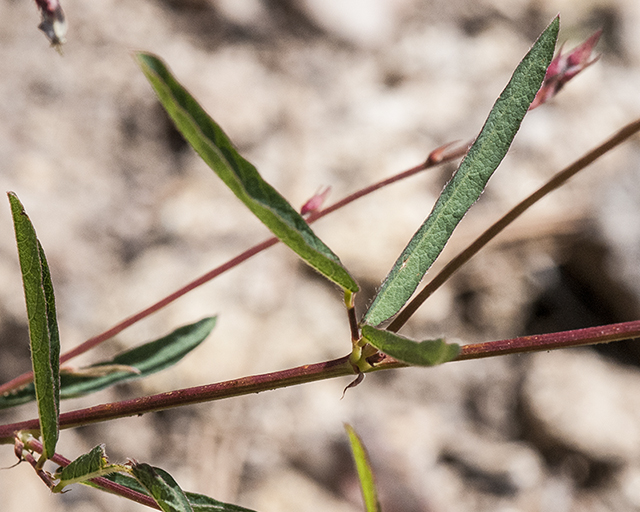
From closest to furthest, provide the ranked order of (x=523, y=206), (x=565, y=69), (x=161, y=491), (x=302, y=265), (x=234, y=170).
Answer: (x=234, y=170) → (x=161, y=491) → (x=523, y=206) → (x=565, y=69) → (x=302, y=265)

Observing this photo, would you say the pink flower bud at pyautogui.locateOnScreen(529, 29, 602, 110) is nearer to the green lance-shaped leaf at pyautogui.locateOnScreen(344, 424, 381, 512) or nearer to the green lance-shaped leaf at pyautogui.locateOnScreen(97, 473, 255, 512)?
the green lance-shaped leaf at pyautogui.locateOnScreen(344, 424, 381, 512)

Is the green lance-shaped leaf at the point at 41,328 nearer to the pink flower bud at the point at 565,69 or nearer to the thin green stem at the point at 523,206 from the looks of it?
the thin green stem at the point at 523,206

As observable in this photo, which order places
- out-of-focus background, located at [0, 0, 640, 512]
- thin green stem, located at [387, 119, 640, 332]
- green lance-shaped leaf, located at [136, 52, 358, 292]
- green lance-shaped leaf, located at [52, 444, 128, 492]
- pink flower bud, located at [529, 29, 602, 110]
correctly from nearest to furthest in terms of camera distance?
green lance-shaped leaf, located at [136, 52, 358, 292] → green lance-shaped leaf, located at [52, 444, 128, 492] → thin green stem, located at [387, 119, 640, 332] → pink flower bud, located at [529, 29, 602, 110] → out-of-focus background, located at [0, 0, 640, 512]

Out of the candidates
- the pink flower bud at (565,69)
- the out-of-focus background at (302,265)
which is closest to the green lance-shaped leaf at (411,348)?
the pink flower bud at (565,69)

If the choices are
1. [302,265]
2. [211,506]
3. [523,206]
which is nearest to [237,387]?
[211,506]

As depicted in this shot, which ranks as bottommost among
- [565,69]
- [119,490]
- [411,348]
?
[119,490]

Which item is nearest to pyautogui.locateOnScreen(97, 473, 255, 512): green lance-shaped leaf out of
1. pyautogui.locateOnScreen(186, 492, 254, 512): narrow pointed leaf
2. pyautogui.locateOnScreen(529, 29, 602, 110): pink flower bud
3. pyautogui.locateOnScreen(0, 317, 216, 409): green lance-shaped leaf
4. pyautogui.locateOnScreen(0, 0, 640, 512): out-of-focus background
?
pyautogui.locateOnScreen(186, 492, 254, 512): narrow pointed leaf

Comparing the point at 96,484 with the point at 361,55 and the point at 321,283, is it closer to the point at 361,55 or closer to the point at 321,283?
the point at 321,283

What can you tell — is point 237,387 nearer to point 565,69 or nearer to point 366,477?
point 366,477
